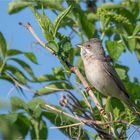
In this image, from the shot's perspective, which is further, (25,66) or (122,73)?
(122,73)

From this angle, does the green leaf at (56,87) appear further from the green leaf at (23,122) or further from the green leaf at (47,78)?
the green leaf at (23,122)

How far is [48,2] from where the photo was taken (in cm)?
376

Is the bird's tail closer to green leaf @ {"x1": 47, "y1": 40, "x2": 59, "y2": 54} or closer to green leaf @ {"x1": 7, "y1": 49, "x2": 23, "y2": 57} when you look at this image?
green leaf @ {"x1": 47, "y1": 40, "x2": 59, "y2": 54}

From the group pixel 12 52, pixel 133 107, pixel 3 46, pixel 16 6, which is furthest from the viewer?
pixel 16 6

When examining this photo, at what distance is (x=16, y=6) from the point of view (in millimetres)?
3979

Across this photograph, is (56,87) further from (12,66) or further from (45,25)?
(45,25)

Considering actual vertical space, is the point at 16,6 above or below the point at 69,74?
above

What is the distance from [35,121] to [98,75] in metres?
2.55

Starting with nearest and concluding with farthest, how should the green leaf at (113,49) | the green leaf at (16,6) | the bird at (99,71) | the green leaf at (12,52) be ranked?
the green leaf at (12,52) → the green leaf at (113,49) → the green leaf at (16,6) → the bird at (99,71)

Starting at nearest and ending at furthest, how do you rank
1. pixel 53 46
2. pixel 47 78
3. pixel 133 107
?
1. pixel 53 46
2. pixel 133 107
3. pixel 47 78

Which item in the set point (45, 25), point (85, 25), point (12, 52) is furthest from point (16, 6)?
point (45, 25)

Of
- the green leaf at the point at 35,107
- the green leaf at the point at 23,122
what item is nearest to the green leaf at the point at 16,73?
the green leaf at the point at 35,107

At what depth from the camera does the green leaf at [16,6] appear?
12.5 feet

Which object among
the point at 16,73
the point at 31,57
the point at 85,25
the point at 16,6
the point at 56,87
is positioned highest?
the point at 16,6
